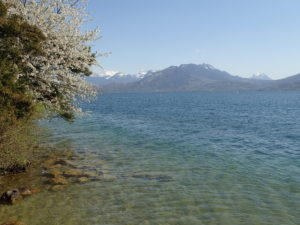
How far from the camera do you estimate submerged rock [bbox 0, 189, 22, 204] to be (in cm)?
1600

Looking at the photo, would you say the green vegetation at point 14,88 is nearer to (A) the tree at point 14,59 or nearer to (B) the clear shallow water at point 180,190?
A: (A) the tree at point 14,59

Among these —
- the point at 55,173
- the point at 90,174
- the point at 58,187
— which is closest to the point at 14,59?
the point at 58,187

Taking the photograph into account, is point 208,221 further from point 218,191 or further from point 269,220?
point 218,191

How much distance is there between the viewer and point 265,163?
25.9m

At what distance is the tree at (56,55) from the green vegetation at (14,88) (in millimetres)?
1119

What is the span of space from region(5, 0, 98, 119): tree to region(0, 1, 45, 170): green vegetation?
1119 mm

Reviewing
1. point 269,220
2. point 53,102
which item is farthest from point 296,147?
point 53,102

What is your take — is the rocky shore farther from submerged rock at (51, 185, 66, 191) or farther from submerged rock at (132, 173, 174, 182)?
submerged rock at (132, 173, 174, 182)

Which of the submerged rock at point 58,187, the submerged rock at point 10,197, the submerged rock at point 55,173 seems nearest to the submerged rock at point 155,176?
the submerged rock at point 58,187

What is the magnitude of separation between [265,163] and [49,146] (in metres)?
23.3

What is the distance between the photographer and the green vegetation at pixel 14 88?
16.1 meters

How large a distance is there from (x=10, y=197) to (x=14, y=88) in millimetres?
6331

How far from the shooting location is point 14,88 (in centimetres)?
1705

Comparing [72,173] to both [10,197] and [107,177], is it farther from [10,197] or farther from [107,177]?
[10,197]
